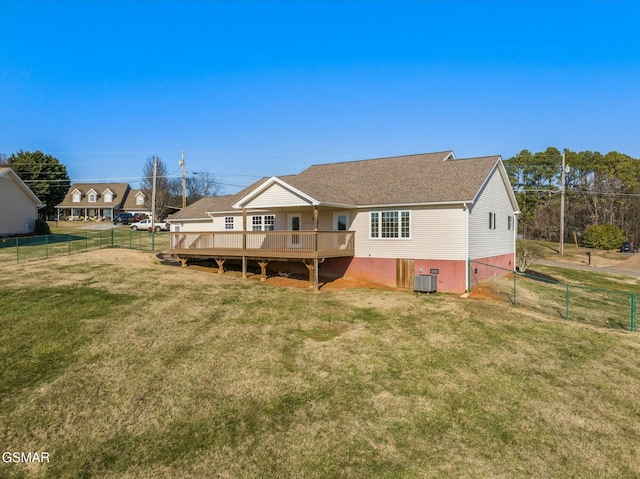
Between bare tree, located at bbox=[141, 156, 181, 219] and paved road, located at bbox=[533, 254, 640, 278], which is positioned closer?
paved road, located at bbox=[533, 254, 640, 278]

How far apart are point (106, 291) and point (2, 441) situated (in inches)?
374

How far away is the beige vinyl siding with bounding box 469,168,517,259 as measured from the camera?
59.3 feet

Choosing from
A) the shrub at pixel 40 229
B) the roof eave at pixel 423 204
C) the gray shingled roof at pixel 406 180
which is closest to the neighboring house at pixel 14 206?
the shrub at pixel 40 229

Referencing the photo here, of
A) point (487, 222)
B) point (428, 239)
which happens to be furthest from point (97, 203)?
point (487, 222)

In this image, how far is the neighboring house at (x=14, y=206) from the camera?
29828mm

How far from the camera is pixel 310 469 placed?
5.81m

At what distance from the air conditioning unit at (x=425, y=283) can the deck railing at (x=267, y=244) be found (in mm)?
3974

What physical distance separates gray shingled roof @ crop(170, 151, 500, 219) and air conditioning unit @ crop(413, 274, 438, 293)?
3518 mm

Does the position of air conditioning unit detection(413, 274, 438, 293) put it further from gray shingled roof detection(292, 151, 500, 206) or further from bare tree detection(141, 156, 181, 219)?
bare tree detection(141, 156, 181, 219)

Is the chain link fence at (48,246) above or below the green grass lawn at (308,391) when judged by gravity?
above

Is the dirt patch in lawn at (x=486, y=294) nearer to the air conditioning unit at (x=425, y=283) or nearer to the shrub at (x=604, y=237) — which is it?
the air conditioning unit at (x=425, y=283)

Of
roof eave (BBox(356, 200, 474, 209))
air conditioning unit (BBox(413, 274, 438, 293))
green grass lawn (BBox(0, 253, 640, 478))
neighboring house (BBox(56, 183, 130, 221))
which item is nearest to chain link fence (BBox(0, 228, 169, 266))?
green grass lawn (BBox(0, 253, 640, 478))

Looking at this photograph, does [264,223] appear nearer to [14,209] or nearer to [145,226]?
[14,209]

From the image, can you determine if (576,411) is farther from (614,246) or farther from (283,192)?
(614,246)
